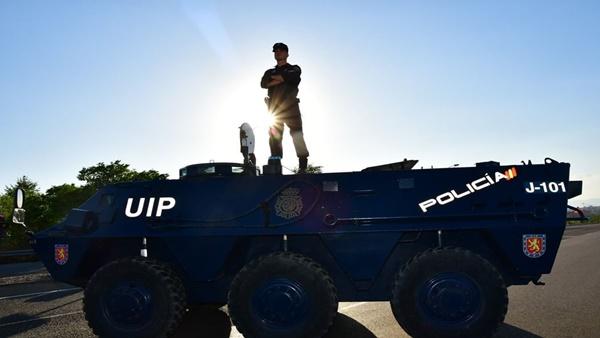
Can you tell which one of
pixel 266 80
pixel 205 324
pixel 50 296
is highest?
pixel 266 80

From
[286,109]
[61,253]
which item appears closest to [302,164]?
[286,109]

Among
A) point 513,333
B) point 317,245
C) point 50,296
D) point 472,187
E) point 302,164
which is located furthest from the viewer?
point 50,296

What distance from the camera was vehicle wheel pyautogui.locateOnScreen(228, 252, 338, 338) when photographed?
4395 mm

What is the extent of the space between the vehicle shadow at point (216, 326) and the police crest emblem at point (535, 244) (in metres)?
1.79

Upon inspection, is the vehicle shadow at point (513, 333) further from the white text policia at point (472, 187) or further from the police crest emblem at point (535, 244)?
the white text policia at point (472, 187)

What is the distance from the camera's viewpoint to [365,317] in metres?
6.18

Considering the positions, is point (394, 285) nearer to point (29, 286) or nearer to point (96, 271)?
point (96, 271)

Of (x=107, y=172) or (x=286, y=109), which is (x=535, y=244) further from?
(x=107, y=172)

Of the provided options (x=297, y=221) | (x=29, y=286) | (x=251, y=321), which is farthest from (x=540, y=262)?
(x=29, y=286)

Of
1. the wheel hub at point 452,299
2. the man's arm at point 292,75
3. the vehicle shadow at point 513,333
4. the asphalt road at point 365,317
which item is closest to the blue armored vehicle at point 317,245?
the wheel hub at point 452,299

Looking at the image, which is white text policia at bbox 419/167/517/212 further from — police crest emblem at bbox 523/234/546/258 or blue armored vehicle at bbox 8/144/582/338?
police crest emblem at bbox 523/234/546/258

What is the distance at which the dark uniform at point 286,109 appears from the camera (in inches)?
230

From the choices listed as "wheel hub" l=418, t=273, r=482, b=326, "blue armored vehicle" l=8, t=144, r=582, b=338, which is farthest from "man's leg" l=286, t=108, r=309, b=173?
"wheel hub" l=418, t=273, r=482, b=326

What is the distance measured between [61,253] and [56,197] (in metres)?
44.1
